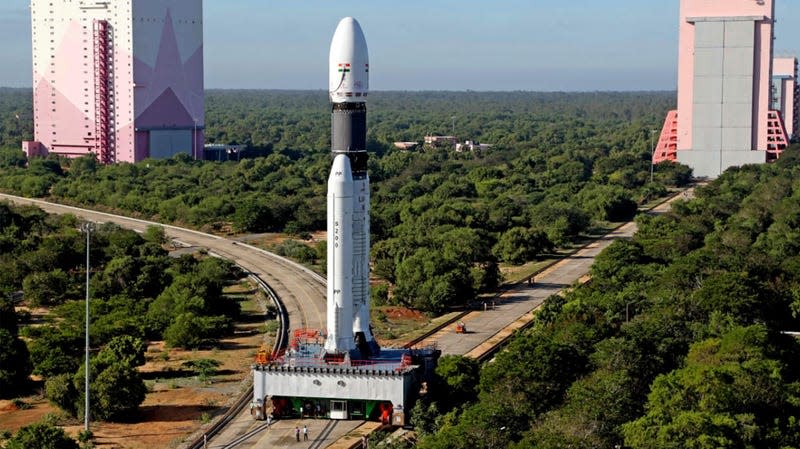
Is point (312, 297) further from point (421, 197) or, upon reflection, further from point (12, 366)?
point (421, 197)

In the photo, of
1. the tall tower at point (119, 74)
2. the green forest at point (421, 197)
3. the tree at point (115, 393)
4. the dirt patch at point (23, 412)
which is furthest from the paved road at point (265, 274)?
the tall tower at point (119, 74)

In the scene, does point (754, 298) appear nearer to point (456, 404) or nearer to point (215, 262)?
point (456, 404)

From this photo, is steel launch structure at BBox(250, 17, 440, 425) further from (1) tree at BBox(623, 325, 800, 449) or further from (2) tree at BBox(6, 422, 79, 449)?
(1) tree at BBox(623, 325, 800, 449)

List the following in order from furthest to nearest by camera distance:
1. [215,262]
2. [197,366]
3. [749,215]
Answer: [749,215], [215,262], [197,366]

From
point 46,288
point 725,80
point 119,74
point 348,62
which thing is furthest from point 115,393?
point 725,80

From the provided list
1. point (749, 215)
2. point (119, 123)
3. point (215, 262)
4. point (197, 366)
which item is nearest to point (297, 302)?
point (215, 262)

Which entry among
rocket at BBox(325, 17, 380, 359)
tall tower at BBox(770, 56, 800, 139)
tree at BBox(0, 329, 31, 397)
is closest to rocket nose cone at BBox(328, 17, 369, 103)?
rocket at BBox(325, 17, 380, 359)
